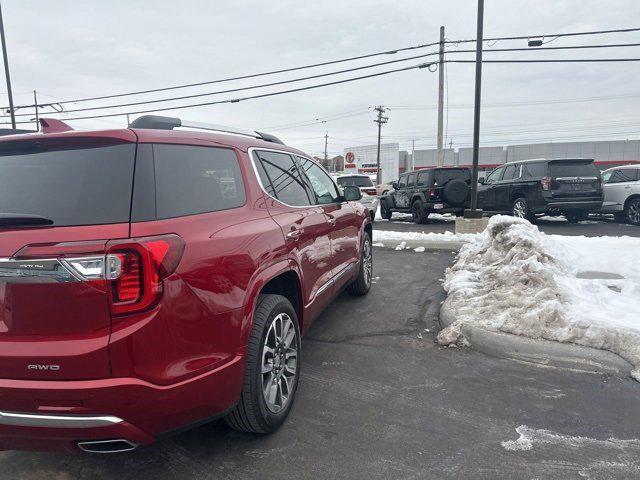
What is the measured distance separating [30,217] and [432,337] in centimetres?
361

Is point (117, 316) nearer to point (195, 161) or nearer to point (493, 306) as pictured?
point (195, 161)

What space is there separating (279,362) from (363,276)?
120 inches

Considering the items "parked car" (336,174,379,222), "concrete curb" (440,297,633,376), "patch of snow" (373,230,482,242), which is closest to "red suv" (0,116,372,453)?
"concrete curb" (440,297,633,376)

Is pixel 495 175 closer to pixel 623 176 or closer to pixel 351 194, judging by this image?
pixel 623 176

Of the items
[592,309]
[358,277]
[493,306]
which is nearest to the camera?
[592,309]

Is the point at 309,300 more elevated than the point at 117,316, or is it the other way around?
the point at 117,316

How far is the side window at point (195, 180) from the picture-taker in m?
2.29

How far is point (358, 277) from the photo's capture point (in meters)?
5.77

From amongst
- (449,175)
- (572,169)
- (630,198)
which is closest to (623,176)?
(630,198)

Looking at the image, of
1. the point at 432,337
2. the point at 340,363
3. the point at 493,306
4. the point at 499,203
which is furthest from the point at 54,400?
the point at 499,203

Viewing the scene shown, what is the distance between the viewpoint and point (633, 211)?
1250 cm

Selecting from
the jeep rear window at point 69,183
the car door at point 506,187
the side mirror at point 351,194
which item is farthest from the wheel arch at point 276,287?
the car door at point 506,187

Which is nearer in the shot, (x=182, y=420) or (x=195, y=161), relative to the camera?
(x=182, y=420)

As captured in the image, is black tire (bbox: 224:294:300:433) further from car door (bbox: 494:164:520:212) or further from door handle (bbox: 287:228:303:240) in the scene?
car door (bbox: 494:164:520:212)
